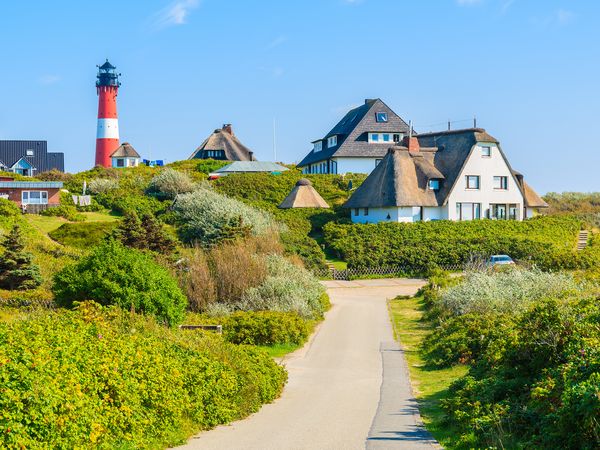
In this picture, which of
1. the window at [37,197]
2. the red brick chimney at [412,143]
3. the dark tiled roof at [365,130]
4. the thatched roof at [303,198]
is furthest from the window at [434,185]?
the window at [37,197]

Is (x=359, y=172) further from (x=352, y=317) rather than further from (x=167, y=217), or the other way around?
(x=352, y=317)

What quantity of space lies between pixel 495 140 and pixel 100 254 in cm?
3881

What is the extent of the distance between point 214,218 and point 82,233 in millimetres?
7171

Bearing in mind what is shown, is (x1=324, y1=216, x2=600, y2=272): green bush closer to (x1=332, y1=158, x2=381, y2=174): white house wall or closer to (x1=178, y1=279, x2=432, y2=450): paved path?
(x1=178, y1=279, x2=432, y2=450): paved path

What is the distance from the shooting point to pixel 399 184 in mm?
53188

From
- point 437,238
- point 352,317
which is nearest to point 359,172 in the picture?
point 437,238

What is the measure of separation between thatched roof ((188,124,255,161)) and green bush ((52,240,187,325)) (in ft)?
187

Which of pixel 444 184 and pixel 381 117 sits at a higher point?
pixel 381 117

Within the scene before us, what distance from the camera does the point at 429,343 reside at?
2320 centimetres

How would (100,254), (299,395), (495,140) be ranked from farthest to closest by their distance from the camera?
(495,140)
(100,254)
(299,395)

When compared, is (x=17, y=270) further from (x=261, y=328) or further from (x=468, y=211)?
(x=468, y=211)

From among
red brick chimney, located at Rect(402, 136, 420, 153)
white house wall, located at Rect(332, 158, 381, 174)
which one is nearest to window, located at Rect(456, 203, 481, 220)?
red brick chimney, located at Rect(402, 136, 420, 153)

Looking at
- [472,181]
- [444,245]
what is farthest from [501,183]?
[444,245]

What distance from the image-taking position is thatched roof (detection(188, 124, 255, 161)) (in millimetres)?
80062
